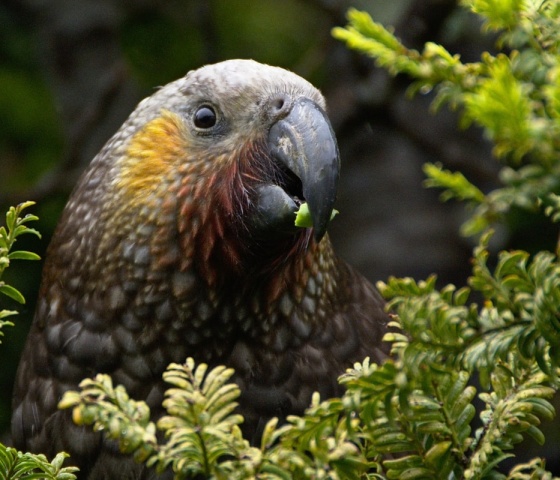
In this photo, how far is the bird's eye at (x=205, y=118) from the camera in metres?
2.32

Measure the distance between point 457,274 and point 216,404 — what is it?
12.5 ft

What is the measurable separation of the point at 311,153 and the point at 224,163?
13.3 inches

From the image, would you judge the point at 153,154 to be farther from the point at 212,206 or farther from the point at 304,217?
the point at 304,217

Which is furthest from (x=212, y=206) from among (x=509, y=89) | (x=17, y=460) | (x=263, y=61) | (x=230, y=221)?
(x=263, y=61)

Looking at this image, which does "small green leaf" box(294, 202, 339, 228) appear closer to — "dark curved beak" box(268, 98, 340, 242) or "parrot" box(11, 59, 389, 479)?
"dark curved beak" box(268, 98, 340, 242)

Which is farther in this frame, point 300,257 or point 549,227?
point 549,227

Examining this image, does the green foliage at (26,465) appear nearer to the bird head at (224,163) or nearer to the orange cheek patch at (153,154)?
the bird head at (224,163)

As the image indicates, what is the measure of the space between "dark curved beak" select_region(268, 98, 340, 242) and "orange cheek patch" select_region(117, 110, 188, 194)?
11.9 inches

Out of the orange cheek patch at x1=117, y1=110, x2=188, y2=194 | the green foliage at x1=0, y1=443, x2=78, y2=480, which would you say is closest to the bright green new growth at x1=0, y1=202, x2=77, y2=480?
the green foliage at x1=0, y1=443, x2=78, y2=480

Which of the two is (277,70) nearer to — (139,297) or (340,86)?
(139,297)

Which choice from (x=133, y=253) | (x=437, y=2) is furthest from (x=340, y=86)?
(x=133, y=253)

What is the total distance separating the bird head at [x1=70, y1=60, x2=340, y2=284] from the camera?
2.10m

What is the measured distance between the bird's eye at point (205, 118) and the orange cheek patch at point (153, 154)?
0.17ft

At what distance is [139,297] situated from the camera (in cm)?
225
